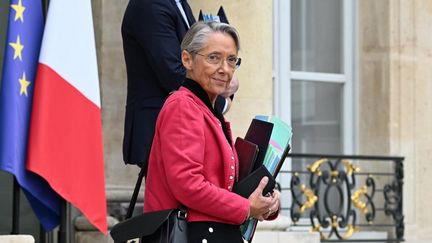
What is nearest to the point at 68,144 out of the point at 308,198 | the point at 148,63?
the point at 148,63

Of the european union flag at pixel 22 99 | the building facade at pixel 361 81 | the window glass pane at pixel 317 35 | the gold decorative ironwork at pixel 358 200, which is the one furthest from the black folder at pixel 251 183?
the window glass pane at pixel 317 35

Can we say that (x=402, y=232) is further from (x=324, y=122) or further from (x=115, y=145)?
(x=115, y=145)

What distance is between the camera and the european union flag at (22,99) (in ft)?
20.6

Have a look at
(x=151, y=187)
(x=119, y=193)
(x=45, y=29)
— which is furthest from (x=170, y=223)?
(x=119, y=193)

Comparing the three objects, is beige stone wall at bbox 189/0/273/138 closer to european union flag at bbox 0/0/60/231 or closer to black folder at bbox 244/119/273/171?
european union flag at bbox 0/0/60/231

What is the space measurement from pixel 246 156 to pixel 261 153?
0.19 feet

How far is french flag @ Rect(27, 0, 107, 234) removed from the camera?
640 cm

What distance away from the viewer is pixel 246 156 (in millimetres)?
4957

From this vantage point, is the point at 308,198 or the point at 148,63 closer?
the point at 148,63

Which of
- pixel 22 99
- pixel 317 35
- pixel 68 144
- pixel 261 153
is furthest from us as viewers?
pixel 317 35

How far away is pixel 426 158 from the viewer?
988cm

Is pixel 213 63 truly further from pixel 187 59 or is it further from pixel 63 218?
pixel 63 218

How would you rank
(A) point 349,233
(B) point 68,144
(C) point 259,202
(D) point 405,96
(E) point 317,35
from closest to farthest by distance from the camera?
(C) point 259,202 → (B) point 68,144 → (A) point 349,233 → (D) point 405,96 → (E) point 317,35

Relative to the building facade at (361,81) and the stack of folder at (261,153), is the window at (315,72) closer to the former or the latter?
the building facade at (361,81)
